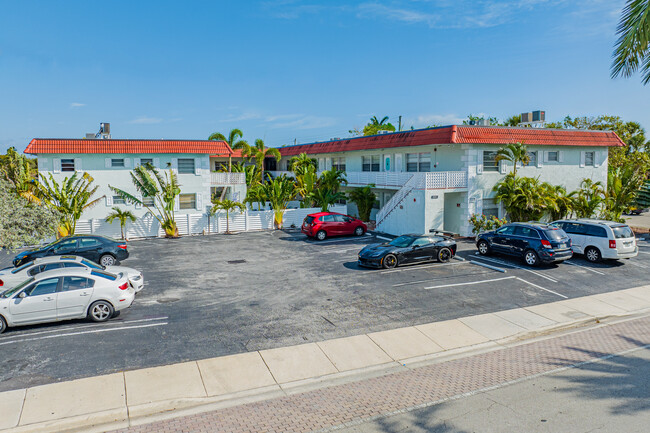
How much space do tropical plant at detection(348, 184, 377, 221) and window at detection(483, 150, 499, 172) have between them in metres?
8.22

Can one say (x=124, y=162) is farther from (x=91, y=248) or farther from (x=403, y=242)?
(x=403, y=242)

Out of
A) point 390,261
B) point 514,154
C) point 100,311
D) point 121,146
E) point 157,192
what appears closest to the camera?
point 100,311

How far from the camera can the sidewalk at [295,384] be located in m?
8.18

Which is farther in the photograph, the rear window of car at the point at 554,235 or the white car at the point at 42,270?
the rear window of car at the point at 554,235

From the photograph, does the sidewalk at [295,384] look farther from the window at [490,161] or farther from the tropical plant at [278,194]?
the tropical plant at [278,194]

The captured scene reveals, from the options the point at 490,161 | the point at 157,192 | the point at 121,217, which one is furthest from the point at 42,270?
the point at 490,161

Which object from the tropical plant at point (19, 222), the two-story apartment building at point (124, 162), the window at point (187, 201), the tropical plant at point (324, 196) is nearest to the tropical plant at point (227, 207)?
the window at point (187, 201)

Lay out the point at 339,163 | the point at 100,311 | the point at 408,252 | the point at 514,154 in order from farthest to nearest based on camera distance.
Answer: the point at 339,163 < the point at 514,154 < the point at 408,252 < the point at 100,311

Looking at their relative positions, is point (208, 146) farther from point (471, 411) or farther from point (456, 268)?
point (471, 411)

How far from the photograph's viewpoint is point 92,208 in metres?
27.8

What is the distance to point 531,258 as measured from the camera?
19.6 metres

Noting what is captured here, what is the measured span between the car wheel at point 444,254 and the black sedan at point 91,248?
1410cm

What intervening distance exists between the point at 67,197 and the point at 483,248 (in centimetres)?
2253

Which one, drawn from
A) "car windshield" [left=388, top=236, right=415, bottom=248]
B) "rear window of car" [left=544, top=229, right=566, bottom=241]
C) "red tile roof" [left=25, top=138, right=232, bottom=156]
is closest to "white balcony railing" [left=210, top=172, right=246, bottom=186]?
"red tile roof" [left=25, top=138, right=232, bottom=156]
